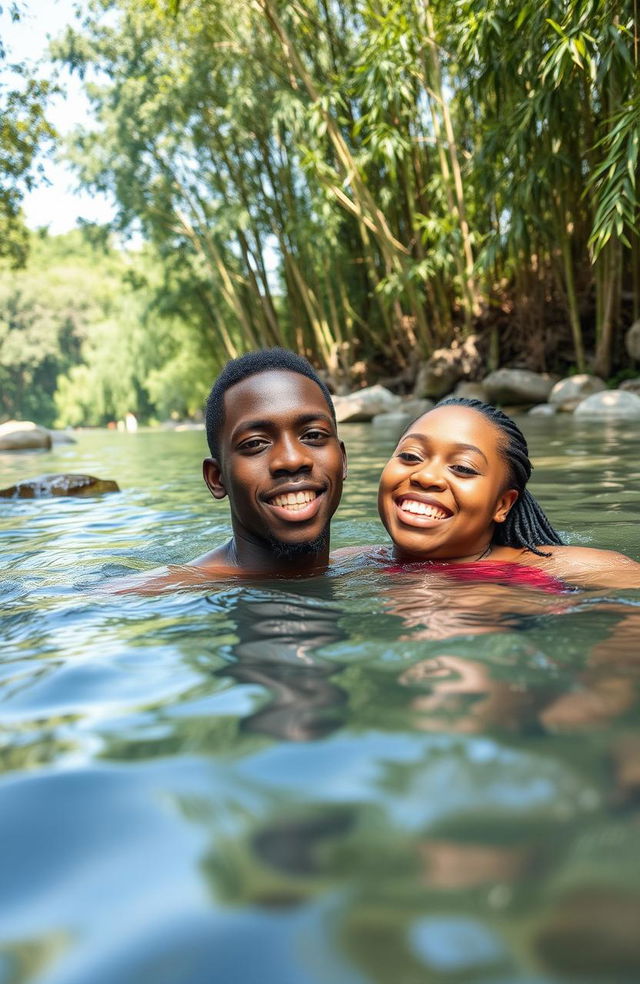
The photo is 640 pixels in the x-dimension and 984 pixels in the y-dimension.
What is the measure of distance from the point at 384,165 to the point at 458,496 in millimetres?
15957

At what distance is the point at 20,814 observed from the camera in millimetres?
1160

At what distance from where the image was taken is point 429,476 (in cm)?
302

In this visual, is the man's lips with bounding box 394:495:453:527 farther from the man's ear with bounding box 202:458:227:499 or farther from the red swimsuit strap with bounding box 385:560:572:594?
the man's ear with bounding box 202:458:227:499

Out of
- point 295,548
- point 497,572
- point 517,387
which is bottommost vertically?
point 497,572

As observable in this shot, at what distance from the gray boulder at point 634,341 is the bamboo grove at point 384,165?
308mm

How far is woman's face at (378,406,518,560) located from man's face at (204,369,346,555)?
0.24 meters

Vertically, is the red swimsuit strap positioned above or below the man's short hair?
below

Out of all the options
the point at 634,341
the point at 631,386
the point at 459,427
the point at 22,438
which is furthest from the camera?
the point at 22,438

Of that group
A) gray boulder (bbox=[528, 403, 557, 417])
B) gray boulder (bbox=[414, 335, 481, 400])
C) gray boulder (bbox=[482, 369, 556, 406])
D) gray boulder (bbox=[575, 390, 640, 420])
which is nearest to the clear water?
gray boulder (bbox=[575, 390, 640, 420])

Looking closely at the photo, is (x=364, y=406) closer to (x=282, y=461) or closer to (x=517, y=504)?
(x=517, y=504)

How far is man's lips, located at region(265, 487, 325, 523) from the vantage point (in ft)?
9.56

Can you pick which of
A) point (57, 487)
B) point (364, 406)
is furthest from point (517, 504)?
point (364, 406)

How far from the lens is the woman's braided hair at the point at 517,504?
10.9 ft

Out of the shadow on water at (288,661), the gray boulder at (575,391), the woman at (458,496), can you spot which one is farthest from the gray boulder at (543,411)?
the shadow on water at (288,661)
